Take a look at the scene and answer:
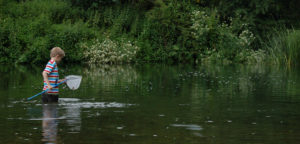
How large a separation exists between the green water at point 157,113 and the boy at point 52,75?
29 centimetres

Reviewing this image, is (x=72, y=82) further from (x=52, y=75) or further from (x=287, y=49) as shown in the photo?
(x=287, y=49)

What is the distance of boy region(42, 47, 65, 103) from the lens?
45.3ft

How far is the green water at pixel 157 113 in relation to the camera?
372 inches

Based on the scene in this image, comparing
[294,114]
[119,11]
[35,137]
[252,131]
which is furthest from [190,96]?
[119,11]

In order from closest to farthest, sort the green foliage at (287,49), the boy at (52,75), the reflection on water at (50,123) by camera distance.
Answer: the reflection on water at (50,123)
the boy at (52,75)
the green foliage at (287,49)

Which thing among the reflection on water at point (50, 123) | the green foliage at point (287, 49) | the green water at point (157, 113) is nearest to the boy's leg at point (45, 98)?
the green water at point (157, 113)

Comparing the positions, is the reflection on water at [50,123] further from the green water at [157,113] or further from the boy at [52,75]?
the boy at [52,75]

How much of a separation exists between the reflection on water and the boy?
40 centimetres

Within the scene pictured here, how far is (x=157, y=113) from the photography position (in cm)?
1234

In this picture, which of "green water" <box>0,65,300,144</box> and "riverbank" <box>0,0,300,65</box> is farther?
"riverbank" <box>0,0,300,65</box>

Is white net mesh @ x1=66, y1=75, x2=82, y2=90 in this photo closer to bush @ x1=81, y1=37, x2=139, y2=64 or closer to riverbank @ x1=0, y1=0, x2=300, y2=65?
riverbank @ x1=0, y1=0, x2=300, y2=65

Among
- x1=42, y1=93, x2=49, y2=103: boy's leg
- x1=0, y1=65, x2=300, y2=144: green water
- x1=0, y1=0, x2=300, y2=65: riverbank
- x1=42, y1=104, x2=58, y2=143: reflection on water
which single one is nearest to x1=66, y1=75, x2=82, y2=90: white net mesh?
x1=0, y1=65, x2=300, y2=144: green water

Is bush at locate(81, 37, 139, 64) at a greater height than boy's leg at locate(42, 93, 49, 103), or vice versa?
bush at locate(81, 37, 139, 64)

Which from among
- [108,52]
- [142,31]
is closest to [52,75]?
[108,52]
